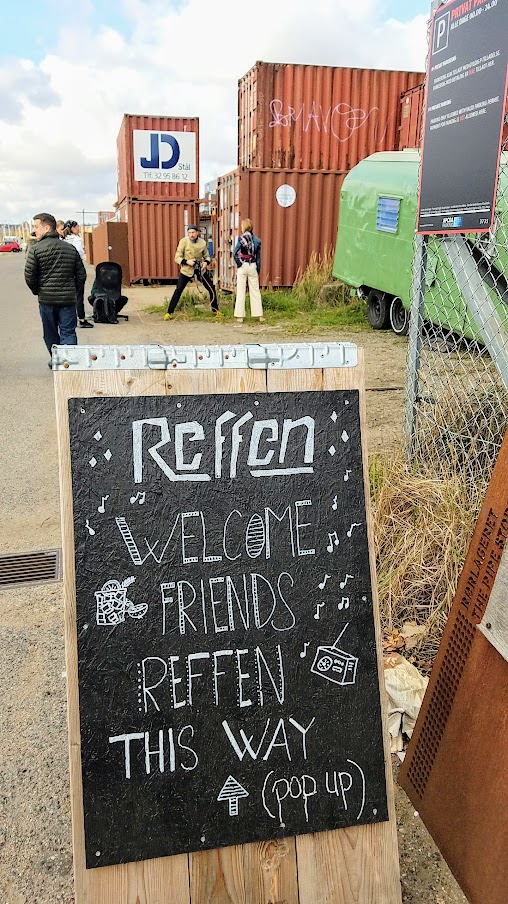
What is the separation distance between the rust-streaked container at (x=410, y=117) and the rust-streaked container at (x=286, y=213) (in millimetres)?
1527

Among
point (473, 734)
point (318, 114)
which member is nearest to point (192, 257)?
point (318, 114)

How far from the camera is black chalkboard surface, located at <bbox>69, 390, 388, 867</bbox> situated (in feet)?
5.67

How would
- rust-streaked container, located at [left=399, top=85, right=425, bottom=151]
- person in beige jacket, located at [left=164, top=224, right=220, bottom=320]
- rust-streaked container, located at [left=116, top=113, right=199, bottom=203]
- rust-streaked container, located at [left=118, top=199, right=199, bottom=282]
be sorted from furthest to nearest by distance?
rust-streaked container, located at [left=118, top=199, right=199, bottom=282], rust-streaked container, located at [left=116, top=113, right=199, bottom=203], rust-streaked container, located at [left=399, top=85, right=425, bottom=151], person in beige jacket, located at [left=164, top=224, right=220, bottom=320]

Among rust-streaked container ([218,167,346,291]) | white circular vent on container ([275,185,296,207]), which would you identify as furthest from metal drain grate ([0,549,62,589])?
white circular vent on container ([275,185,296,207])

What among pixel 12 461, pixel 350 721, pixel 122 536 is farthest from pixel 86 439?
pixel 12 461

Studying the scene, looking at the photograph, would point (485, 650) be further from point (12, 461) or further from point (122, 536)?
point (12, 461)

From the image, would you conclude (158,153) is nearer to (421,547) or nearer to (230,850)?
(421,547)

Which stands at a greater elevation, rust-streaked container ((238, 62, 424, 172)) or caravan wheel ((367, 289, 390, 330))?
rust-streaked container ((238, 62, 424, 172))

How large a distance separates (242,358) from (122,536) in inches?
20.8

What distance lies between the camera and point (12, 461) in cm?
556

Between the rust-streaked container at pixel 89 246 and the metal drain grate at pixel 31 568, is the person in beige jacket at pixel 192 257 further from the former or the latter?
the rust-streaked container at pixel 89 246

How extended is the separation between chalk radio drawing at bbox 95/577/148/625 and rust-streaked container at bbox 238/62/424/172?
14.5 meters

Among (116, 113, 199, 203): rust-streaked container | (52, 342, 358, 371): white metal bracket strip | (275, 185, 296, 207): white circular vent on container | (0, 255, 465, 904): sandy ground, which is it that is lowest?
(0, 255, 465, 904): sandy ground

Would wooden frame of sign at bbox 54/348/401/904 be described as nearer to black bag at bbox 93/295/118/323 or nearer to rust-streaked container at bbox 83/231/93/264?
black bag at bbox 93/295/118/323
